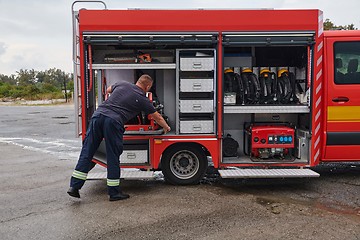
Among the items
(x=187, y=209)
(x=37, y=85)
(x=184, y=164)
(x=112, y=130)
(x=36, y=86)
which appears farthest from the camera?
(x=37, y=85)

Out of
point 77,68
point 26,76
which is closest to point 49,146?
point 77,68

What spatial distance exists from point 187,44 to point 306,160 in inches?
106

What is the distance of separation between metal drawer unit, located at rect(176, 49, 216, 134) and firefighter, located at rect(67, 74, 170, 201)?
52 cm

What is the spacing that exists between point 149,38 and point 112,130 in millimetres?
1532

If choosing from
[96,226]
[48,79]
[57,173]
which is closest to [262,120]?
[96,226]

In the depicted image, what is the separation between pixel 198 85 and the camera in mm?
5875

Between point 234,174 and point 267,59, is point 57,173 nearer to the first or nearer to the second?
point 234,174

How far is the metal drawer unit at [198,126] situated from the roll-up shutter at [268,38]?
1261 mm

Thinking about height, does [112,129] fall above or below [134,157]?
above

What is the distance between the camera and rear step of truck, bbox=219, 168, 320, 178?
18.7 ft

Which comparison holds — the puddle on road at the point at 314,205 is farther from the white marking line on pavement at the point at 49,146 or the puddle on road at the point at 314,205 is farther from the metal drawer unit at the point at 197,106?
the white marking line on pavement at the point at 49,146

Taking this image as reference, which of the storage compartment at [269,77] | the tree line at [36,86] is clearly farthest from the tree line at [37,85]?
the storage compartment at [269,77]

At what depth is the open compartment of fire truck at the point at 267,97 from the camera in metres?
5.87

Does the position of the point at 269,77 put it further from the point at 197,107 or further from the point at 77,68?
the point at 77,68
